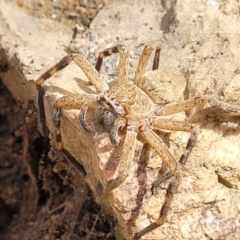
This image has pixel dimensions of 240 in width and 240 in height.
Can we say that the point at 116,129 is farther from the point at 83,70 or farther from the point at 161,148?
the point at 83,70

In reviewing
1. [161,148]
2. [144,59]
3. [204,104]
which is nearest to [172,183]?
[161,148]

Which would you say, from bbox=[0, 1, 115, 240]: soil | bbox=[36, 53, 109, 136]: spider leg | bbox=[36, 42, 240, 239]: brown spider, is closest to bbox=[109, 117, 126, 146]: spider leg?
bbox=[36, 42, 240, 239]: brown spider

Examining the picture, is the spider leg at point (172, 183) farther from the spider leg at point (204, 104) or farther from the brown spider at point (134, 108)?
the spider leg at point (204, 104)

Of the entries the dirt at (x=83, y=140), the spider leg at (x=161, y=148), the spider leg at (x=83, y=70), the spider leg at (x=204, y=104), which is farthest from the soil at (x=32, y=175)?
the spider leg at (x=204, y=104)

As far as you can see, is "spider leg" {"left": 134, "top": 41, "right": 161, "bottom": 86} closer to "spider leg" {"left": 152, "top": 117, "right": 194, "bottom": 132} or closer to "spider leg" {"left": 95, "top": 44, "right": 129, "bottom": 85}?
"spider leg" {"left": 95, "top": 44, "right": 129, "bottom": 85}

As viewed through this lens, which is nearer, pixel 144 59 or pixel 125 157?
pixel 125 157
